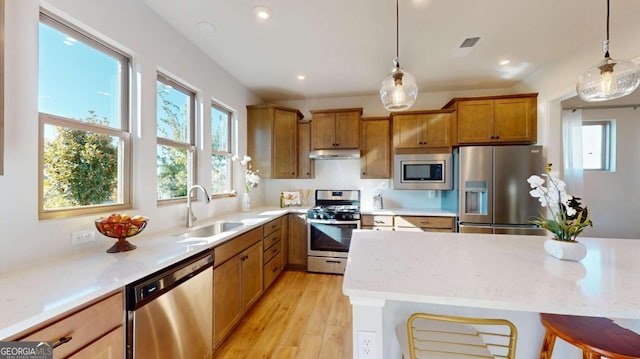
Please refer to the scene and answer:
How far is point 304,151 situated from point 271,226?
1.47 meters

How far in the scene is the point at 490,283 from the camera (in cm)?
100

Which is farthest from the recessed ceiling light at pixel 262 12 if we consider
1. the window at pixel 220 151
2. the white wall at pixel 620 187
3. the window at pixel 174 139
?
the white wall at pixel 620 187

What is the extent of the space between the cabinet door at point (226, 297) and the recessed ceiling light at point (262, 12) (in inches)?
81.1

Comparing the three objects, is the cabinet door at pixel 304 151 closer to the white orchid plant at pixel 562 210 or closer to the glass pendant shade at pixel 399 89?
the glass pendant shade at pixel 399 89

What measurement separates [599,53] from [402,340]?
3296 millimetres

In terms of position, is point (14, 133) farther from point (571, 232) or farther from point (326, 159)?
point (326, 159)

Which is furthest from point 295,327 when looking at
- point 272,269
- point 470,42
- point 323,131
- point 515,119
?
point 515,119

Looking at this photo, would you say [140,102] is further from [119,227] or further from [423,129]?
[423,129]

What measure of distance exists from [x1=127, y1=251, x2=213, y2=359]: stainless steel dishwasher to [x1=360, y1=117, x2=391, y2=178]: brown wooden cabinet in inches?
105

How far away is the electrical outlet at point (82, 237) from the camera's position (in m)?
1.47

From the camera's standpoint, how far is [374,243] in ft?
5.38

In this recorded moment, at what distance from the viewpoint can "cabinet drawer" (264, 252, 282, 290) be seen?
9.40 feet

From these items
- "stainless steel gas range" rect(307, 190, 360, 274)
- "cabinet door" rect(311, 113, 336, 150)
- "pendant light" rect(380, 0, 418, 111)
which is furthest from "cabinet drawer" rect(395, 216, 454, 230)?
"pendant light" rect(380, 0, 418, 111)

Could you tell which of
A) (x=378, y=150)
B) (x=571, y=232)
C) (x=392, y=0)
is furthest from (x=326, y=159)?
(x=571, y=232)
